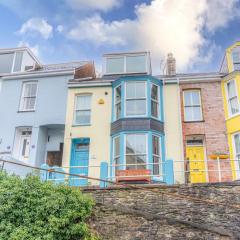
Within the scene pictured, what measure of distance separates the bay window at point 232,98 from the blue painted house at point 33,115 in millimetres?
9272

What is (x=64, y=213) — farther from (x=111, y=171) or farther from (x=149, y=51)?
(x=149, y=51)

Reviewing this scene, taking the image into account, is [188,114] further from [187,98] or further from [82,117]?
[82,117]

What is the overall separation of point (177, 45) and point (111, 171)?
10260 mm

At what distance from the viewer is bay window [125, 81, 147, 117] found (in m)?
14.5

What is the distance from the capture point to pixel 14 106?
16250mm

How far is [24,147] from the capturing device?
15773mm

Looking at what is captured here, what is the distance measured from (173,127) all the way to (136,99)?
101 inches

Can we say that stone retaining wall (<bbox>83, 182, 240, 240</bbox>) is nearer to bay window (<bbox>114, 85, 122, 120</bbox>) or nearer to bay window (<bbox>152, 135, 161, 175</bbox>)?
bay window (<bbox>152, 135, 161, 175</bbox>)

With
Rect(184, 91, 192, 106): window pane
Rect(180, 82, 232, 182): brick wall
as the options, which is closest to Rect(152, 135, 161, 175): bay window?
Rect(180, 82, 232, 182): brick wall

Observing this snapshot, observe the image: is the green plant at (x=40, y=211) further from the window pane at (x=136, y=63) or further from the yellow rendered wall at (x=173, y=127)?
the window pane at (x=136, y=63)

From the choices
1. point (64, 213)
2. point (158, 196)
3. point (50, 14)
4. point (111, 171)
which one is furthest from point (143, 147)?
point (50, 14)

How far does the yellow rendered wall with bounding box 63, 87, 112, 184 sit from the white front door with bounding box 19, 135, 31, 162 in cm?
256

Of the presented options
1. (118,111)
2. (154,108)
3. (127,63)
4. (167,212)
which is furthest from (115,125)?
(167,212)

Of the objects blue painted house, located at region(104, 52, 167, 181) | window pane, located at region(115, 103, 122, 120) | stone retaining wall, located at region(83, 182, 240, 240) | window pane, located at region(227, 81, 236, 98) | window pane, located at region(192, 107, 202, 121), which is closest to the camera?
stone retaining wall, located at region(83, 182, 240, 240)
